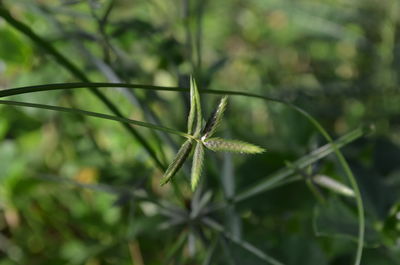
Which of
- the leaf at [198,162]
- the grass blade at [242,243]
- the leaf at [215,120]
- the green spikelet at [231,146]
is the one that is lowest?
the grass blade at [242,243]

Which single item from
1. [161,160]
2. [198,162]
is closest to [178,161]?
[198,162]

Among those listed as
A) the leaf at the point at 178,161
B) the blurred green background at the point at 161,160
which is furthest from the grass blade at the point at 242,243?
the leaf at the point at 178,161

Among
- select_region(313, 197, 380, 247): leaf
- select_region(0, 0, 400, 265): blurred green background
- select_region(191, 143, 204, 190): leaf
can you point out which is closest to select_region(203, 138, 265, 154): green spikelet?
select_region(191, 143, 204, 190): leaf

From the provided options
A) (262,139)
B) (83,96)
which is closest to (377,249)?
(262,139)

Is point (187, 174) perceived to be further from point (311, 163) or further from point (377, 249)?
point (377, 249)

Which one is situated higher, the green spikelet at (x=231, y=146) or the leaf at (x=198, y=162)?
the green spikelet at (x=231, y=146)

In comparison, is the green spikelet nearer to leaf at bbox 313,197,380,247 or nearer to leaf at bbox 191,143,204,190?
leaf at bbox 191,143,204,190

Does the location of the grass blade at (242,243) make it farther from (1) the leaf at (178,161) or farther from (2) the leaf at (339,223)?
(1) the leaf at (178,161)
